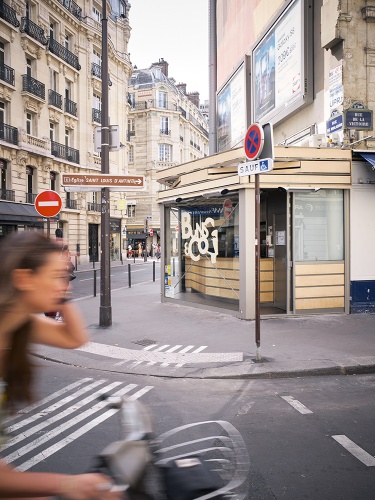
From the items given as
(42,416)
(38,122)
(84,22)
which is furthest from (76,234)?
(42,416)

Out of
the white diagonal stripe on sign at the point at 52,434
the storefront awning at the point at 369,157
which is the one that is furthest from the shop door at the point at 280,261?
the white diagonal stripe on sign at the point at 52,434

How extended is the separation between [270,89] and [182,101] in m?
49.0

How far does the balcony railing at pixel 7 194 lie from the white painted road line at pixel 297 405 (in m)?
24.8

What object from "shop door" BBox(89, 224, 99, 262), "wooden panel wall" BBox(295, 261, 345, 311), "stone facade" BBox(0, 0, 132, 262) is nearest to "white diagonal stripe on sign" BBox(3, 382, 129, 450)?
"wooden panel wall" BBox(295, 261, 345, 311)

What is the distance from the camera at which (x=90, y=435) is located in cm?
406

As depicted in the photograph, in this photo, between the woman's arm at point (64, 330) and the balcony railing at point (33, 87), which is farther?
the balcony railing at point (33, 87)

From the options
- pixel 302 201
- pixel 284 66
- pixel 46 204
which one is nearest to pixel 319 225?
pixel 302 201

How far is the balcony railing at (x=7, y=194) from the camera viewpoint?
26.0 meters

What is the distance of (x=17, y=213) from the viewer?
2594 cm

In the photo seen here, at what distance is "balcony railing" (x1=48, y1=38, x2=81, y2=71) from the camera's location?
3088cm

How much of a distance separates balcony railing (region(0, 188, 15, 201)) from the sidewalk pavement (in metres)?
18.1

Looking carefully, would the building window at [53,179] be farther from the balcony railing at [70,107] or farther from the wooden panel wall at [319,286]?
the wooden panel wall at [319,286]

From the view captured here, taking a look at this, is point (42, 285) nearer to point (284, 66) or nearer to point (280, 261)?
point (280, 261)

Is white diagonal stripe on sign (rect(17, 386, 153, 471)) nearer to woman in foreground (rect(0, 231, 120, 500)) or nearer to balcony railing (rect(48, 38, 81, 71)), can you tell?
woman in foreground (rect(0, 231, 120, 500))
